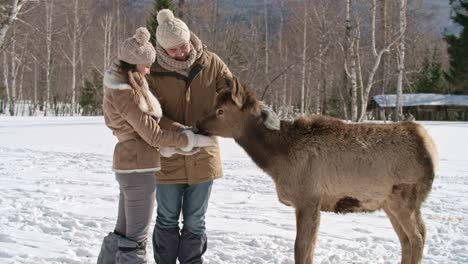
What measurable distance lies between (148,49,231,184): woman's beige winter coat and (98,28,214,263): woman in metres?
0.22

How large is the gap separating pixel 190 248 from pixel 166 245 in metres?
0.24

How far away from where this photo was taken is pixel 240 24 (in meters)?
41.1

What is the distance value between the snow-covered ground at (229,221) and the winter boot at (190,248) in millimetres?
623

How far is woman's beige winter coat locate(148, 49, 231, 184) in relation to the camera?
436 centimetres

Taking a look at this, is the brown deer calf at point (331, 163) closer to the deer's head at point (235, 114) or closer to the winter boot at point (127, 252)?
the deer's head at point (235, 114)

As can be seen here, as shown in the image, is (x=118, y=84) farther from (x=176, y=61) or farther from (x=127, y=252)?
(x=127, y=252)

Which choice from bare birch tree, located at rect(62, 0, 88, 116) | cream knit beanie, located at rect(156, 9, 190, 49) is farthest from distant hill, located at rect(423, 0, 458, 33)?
cream knit beanie, located at rect(156, 9, 190, 49)

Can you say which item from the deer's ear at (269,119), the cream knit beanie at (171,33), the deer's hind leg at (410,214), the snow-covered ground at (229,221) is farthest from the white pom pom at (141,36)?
the deer's hind leg at (410,214)

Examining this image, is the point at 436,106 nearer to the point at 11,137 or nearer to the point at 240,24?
the point at 240,24

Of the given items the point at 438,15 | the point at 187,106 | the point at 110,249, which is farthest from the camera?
the point at 438,15

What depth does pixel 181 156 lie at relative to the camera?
14.4 feet

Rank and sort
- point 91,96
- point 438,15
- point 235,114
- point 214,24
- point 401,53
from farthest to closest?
point 438,15, point 91,96, point 214,24, point 401,53, point 235,114

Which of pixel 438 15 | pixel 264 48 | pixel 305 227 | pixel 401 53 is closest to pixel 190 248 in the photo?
pixel 305 227

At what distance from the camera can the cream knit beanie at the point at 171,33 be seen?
4.09m
